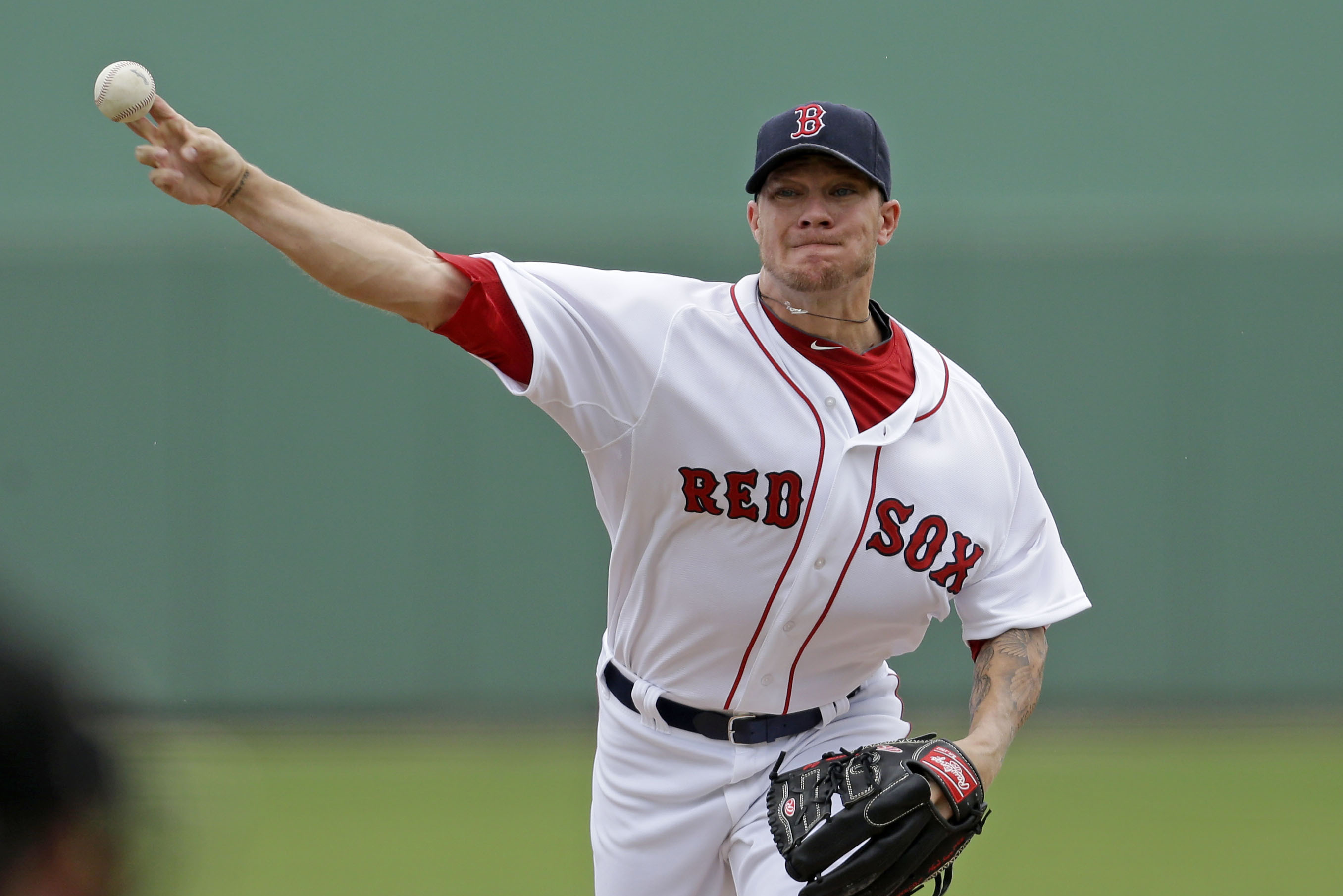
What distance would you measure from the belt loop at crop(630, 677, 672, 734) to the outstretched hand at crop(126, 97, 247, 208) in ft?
4.94

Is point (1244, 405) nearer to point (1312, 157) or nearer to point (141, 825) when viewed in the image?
point (1312, 157)

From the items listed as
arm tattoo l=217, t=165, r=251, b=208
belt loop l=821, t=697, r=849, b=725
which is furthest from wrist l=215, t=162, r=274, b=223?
belt loop l=821, t=697, r=849, b=725

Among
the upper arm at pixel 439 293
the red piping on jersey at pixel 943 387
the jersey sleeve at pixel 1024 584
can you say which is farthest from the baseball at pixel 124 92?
the jersey sleeve at pixel 1024 584

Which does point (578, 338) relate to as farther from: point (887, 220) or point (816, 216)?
point (887, 220)

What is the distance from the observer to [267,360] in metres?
8.59

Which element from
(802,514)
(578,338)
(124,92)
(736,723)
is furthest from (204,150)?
(736,723)

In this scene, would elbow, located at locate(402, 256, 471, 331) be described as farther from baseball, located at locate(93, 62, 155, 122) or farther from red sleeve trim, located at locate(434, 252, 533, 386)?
baseball, located at locate(93, 62, 155, 122)

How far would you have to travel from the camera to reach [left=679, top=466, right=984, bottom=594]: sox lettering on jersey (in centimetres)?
331

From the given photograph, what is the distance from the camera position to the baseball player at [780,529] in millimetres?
3230

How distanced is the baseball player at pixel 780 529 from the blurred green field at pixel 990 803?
1.81 meters

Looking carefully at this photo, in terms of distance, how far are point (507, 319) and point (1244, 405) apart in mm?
6706

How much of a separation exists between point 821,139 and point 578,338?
724mm

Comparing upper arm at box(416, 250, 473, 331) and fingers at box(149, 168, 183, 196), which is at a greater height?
fingers at box(149, 168, 183, 196)

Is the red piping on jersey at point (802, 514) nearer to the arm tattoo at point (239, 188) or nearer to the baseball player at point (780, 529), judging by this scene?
the baseball player at point (780, 529)
